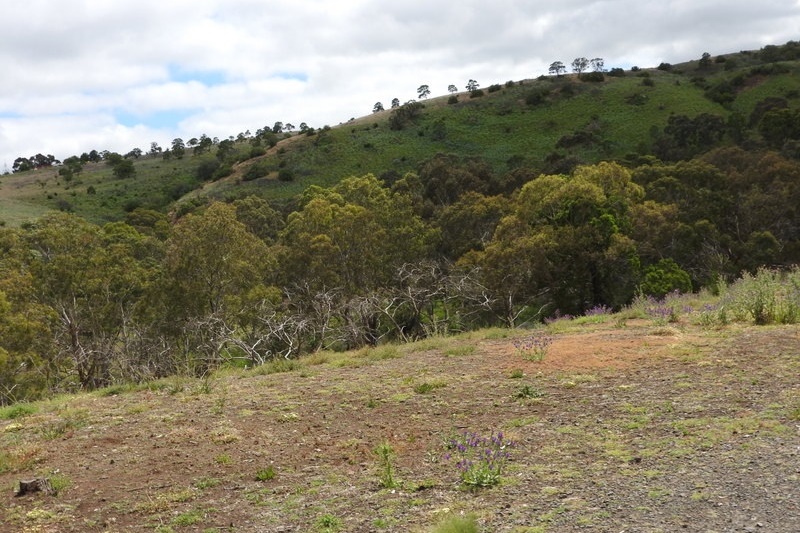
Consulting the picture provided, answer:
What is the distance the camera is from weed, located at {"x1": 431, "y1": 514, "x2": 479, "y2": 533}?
434 centimetres

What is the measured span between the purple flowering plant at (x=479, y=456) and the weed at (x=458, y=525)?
2.73 ft

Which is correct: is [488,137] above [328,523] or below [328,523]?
above

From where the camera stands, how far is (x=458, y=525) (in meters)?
4.38

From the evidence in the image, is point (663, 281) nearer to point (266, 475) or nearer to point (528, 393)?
point (528, 393)

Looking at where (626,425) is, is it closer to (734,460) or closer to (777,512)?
(734,460)

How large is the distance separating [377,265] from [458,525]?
23097 mm

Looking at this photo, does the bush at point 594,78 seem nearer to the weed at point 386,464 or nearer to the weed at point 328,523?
the weed at point 386,464

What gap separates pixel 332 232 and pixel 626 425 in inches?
848

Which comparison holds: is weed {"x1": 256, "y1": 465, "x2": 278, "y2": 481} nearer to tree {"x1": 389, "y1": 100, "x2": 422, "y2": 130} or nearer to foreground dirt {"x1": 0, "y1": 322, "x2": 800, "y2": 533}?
foreground dirt {"x1": 0, "y1": 322, "x2": 800, "y2": 533}

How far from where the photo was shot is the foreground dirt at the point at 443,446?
4.82 m

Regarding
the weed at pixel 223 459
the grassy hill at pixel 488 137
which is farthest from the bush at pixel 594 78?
the weed at pixel 223 459

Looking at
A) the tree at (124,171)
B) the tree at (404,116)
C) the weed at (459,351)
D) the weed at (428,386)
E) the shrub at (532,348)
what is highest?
the tree at (404,116)

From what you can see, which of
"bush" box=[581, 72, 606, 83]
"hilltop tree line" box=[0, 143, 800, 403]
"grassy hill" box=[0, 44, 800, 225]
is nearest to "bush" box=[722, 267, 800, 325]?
"hilltop tree line" box=[0, 143, 800, 403]

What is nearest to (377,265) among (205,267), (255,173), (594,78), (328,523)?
(205,267)
